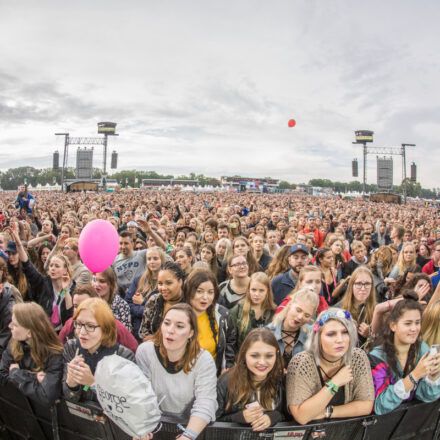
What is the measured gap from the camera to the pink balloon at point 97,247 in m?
3.89

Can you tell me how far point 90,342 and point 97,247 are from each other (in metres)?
1.85

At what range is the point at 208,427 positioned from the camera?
2.01 metres

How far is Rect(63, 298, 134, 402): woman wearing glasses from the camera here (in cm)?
214

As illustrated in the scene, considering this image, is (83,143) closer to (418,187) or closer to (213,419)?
(213,419)

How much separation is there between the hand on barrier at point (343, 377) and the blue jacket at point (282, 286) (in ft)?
7.00

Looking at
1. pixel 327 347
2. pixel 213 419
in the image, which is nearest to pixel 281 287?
pixel 327 347

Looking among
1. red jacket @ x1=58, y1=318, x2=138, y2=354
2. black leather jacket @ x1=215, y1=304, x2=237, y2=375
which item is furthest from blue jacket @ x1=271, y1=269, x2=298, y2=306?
red jacket @ x1=58, y1=318, x2=138, y2=354

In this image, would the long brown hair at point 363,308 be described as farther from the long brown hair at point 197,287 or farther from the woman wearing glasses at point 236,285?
the long brown hair at point 197,287

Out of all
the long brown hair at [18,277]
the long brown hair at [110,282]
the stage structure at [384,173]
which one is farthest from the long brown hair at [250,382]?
the stage structure at [384,173]

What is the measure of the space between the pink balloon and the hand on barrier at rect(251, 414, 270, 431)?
260 cm

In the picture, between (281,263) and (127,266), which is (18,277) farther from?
(281,263)

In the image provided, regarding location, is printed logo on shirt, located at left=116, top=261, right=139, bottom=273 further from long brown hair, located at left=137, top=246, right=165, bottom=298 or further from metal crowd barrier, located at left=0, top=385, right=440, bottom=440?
metal crowd barrier, located at left=0, top=385, right=440, bottom=440

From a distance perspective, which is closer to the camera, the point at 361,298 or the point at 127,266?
the point at 361,298

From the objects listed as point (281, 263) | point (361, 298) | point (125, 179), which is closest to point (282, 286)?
point (281, 263)
